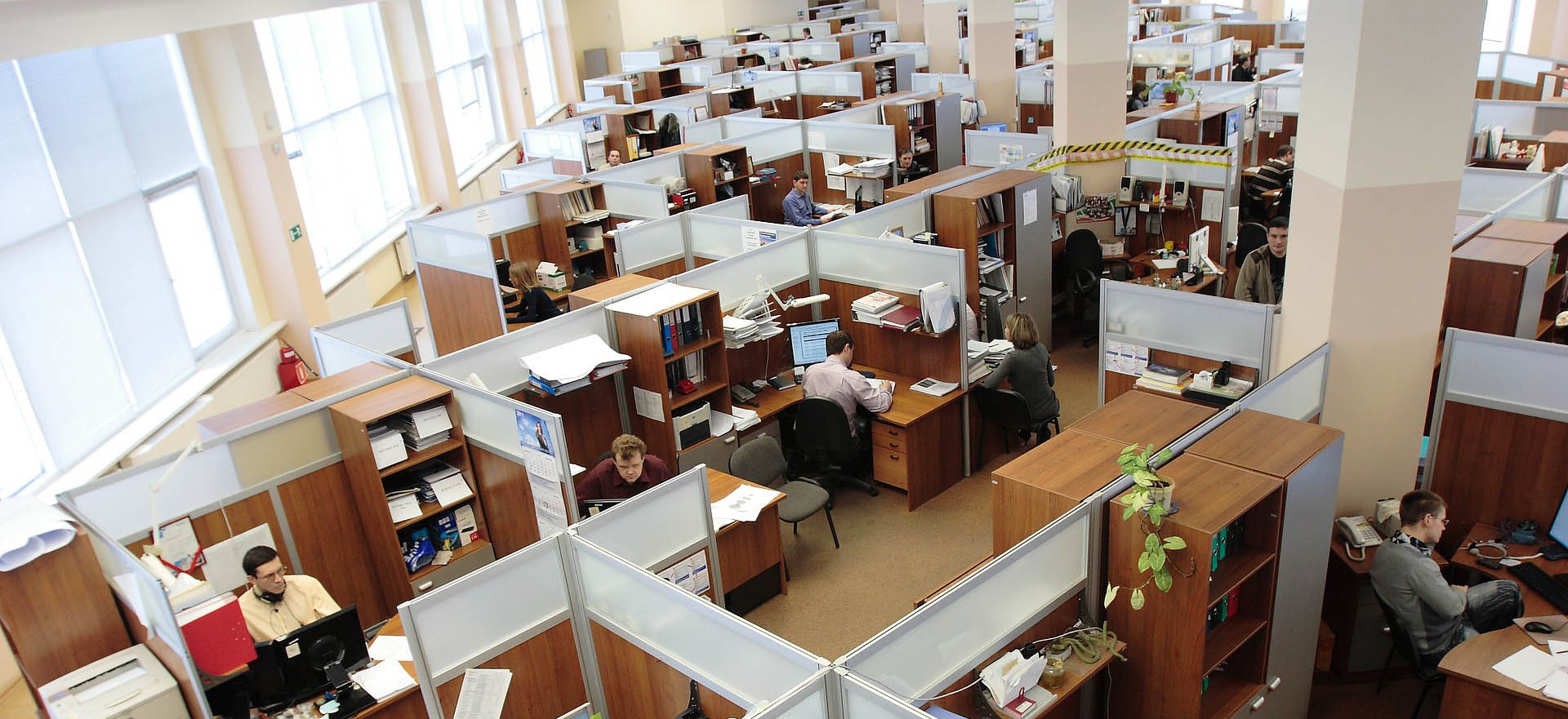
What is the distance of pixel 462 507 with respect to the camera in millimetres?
5137

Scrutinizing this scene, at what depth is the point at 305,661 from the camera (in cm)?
404

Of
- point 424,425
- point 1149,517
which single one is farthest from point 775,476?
point 1149,517

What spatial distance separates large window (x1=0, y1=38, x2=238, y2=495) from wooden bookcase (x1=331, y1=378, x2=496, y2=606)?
217 centimetres

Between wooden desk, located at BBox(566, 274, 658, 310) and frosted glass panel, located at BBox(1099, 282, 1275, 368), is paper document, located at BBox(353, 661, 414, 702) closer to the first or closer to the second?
wooden desk, located at BBox(566, 274, 658, 310)

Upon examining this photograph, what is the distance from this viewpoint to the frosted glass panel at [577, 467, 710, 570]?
3900 millimetres

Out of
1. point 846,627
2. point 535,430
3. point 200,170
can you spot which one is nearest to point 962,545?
point 846,627

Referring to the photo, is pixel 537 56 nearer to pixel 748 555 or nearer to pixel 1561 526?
pixel 748 555

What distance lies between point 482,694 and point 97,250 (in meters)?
5.10

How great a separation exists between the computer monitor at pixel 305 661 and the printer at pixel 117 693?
0.30 metres

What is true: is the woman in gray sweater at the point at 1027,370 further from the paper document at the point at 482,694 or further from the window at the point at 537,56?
the window at the point at 537,56

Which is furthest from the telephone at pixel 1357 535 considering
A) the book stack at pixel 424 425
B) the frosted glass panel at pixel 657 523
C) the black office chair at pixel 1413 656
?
the book stack at pixel 424 425

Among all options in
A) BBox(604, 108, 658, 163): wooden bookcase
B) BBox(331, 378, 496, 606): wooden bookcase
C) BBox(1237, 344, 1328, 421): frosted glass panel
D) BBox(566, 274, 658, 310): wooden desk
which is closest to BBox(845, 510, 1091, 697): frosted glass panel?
BBox(1237, 344, 1328, 421): frosted glass panel

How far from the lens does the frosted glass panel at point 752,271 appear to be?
651 cm

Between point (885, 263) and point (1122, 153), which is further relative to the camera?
point (1122, 153)
